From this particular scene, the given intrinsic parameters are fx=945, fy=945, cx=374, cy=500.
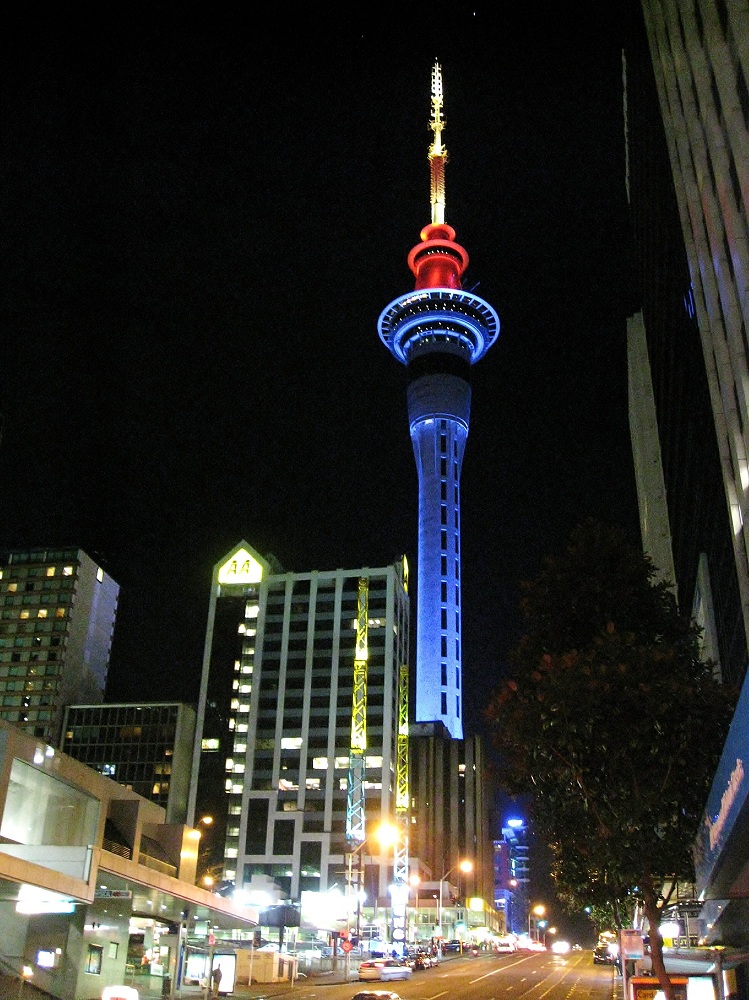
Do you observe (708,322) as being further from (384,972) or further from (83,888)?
(384,972)

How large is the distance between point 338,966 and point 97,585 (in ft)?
343

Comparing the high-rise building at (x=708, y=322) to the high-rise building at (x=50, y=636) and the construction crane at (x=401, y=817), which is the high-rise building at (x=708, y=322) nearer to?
the construction crane at (x=401, y=817)

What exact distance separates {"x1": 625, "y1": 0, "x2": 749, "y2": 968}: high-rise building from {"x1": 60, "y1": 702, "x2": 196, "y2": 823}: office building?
104 m

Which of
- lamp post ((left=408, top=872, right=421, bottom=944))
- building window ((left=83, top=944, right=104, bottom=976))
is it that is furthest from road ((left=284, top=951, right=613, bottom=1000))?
lamp post ((left=408, top=872, right=421, bottom=944))

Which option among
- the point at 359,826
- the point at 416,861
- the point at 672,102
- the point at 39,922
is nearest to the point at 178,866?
the point at 39,922

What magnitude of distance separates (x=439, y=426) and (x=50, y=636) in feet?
263

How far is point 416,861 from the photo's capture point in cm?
14425

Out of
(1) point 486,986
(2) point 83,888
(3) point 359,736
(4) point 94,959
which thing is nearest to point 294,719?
(3) point 359,736

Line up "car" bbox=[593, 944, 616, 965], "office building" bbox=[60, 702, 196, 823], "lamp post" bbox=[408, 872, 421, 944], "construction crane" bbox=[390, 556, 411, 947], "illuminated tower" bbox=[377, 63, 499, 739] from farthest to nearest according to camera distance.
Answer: "illuminated tower" bbox=[377, 63, 499, 739] < "office building" bbox=[60, 702, 196, 823] < "lamp post" bbox=[408, 872, 421, 944] < "construction crane" bbox=[390, 556, 411, 947] < "car" bbox=[593, 944, 616, 965]

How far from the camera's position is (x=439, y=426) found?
183 metres

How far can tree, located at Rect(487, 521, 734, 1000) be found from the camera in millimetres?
25875

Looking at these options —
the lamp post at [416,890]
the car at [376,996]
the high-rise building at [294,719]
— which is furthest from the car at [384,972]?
the lamp post at [416,890]

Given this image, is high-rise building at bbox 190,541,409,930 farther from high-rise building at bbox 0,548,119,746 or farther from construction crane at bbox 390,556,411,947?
high-rise building at bbox 0,548,119,746

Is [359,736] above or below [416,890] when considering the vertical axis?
above
